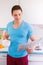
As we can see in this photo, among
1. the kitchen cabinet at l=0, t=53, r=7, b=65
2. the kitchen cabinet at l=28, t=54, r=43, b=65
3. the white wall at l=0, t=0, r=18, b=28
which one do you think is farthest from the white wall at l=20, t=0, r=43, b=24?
the kitchen cabinet at l=0, t=53, r=7, b=65

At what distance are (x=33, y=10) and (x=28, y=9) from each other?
0.08m

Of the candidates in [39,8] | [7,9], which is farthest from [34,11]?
[7,9]

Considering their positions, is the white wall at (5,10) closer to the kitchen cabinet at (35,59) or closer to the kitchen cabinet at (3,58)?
the kitchen cabinet at (3,58)

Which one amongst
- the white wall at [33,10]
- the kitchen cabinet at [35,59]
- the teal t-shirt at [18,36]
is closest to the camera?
the teal t-shirt at [18,36]

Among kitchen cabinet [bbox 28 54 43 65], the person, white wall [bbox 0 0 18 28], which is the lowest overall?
kitchen cabinet [bbox 28 54 43 65]

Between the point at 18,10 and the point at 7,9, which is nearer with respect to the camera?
the point at 18,10

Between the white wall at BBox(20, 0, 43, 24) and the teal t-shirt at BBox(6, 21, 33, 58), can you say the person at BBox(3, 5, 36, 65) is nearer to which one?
the teal t-shirt at BBox(6, 21, 33, 58)

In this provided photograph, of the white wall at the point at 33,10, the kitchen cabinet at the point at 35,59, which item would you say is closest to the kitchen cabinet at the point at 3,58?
the kitchen cabinet at the point at 35,59

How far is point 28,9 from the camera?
2.47 metres

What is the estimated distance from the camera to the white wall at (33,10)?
8.04ft

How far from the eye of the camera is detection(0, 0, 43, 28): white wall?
96.6 inches

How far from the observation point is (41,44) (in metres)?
2.65

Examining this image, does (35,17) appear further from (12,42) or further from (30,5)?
(12,42)

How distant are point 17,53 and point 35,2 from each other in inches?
39.1
